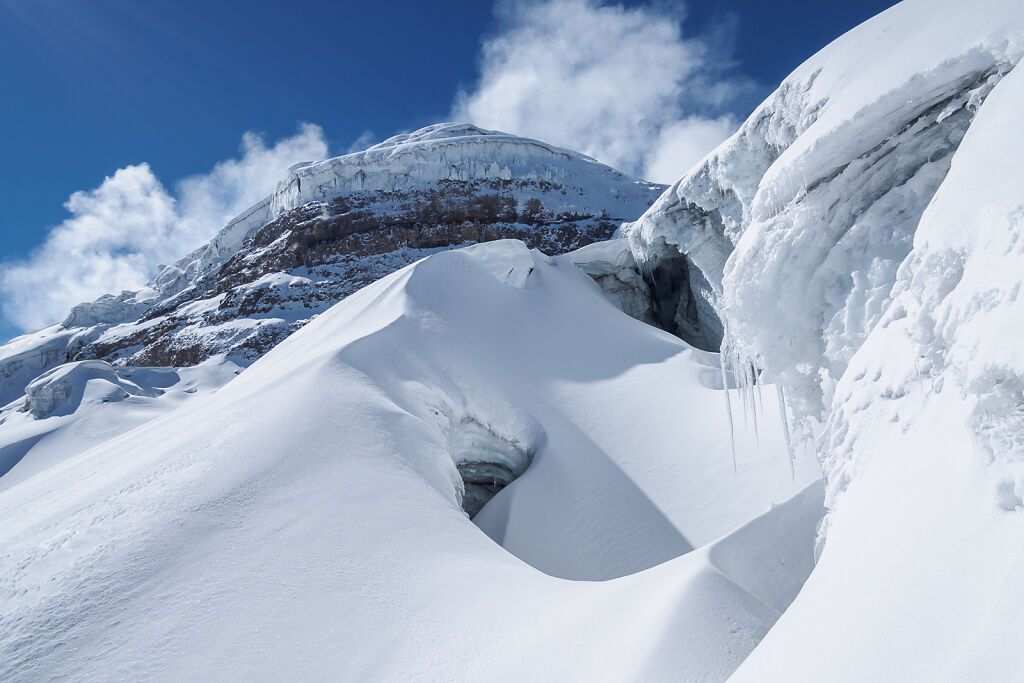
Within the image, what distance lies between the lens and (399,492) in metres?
5.60

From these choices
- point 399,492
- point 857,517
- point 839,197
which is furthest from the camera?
point 399,492

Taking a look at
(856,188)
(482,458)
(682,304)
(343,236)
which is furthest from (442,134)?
(856,188)

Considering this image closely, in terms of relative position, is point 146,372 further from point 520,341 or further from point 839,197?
point 839,197

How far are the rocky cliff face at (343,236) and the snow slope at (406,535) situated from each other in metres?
23.8

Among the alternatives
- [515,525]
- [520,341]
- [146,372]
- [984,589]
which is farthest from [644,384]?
[146,372]

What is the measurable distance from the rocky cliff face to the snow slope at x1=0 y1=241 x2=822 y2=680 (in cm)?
2381

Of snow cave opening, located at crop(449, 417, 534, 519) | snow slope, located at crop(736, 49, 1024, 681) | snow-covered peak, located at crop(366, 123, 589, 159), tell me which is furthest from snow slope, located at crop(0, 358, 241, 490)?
snow-covered peak, located at crop(366, 123, 589, 159)

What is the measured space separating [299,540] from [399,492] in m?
1.22

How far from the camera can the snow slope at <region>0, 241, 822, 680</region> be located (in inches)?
134

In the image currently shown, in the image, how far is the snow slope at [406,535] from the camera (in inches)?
134

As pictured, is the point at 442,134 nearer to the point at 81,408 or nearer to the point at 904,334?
the point at 81,408

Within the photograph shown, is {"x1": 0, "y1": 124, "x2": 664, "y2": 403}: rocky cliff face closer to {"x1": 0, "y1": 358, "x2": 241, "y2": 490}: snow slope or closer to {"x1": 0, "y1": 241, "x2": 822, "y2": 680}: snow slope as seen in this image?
{"x1": 0, "y1": 358, "x2": 241, "y2": 490}: snow slope

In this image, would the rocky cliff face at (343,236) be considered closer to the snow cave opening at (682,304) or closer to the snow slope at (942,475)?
the snow cave opening at (682,304)

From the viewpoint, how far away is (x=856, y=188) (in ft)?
14.6
